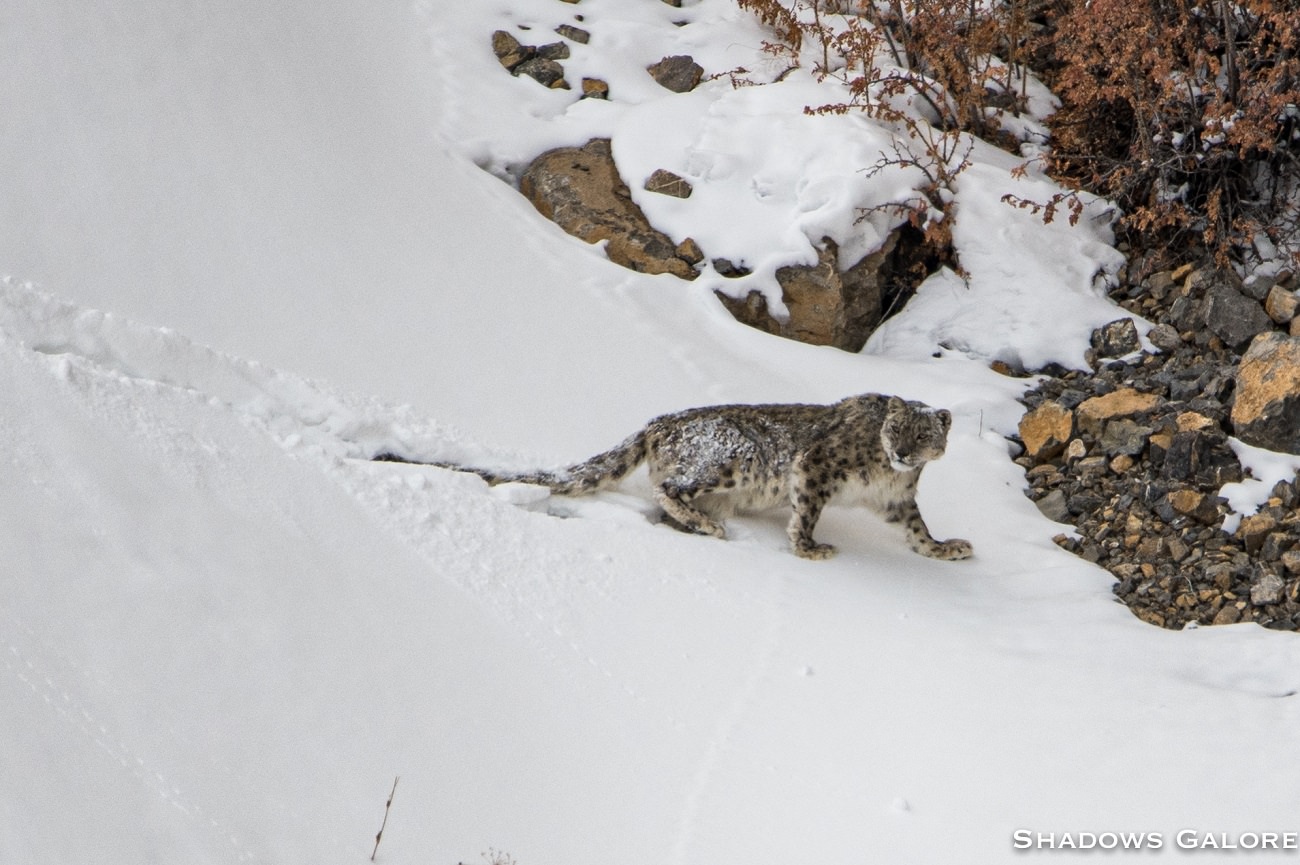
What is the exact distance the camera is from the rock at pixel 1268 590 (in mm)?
6562

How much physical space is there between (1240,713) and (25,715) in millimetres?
4504

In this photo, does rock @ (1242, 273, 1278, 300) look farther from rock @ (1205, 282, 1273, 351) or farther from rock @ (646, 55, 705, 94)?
rock @ (646, 55, 705, 94)

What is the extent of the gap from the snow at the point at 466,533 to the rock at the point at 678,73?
0.36 m

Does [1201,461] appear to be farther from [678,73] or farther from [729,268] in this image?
[678,73]

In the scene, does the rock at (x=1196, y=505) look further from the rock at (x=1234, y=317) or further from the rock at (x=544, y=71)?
the rock at (x=544, y=71)

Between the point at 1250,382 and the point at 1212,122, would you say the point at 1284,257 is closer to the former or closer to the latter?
the point at 1212,122

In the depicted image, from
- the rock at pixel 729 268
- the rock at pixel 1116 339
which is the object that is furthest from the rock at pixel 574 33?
the rock at pixel 1116 339

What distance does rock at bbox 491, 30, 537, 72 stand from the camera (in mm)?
10695

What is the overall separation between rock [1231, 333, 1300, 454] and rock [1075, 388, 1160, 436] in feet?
1.77

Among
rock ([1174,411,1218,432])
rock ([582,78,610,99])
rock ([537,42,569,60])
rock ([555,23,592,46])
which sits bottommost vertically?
rock ([1174,411,1218,432])

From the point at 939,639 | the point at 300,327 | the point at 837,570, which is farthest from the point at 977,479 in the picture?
the point at 300,327

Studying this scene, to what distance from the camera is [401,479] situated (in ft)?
19.7

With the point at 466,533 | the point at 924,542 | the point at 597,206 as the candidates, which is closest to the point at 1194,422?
the point at 924,542

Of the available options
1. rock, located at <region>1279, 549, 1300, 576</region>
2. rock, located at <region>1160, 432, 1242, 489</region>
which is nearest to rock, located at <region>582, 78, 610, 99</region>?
rock, located at <region>1160, 432, 1242, 489</region>
